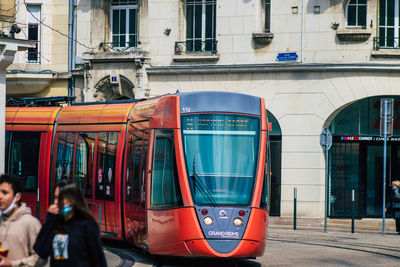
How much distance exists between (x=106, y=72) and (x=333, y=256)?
13.4 m

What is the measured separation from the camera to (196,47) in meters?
27.8

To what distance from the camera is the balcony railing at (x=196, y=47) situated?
27.6 m

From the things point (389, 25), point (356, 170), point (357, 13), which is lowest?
point (356, 170)

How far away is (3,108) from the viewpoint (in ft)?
59.1

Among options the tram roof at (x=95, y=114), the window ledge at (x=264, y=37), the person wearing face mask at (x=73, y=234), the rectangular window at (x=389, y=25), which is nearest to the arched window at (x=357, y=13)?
the rectangular window at (x=389, y=25)

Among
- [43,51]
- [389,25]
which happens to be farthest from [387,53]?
[43,51]

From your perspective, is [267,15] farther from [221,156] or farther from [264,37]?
[221,156]

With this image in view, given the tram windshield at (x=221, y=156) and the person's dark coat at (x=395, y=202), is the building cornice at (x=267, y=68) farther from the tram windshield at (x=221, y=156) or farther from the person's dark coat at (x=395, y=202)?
the tram windshield at (x=221, y=156)

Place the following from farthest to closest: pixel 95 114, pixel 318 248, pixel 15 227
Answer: pixel 318 248 → pixel 95 114 → pixel 15 227

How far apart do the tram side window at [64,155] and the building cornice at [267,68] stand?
345 inches

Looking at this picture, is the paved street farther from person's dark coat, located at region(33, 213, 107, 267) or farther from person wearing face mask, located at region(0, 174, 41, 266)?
person's dark coat, located at region(33, 213, 107, 267)

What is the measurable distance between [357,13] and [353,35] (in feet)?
2.45

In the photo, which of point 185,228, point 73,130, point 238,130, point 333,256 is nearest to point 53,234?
point 185,228

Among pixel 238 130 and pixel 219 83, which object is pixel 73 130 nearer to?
pixel 238 130
